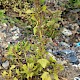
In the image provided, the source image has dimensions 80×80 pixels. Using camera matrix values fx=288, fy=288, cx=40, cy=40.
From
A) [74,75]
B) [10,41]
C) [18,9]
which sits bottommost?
[74,75]

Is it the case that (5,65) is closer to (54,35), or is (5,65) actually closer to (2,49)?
(2,49)

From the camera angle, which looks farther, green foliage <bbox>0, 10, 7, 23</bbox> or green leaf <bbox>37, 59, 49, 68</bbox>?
green foliage <bbox>0, 10, 7, 23</bbox>

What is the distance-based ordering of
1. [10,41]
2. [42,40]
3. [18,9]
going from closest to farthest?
[42,40] → [10,41] → [18,9]

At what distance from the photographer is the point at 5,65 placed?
9.25 ft

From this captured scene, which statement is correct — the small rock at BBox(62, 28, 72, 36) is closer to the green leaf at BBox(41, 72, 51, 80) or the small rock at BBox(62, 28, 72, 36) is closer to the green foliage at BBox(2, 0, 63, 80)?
the green foliage at BBox(2, 0, 63, 80)

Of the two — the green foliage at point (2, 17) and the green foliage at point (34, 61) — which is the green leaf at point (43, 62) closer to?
the green foliage at point (34, 61)

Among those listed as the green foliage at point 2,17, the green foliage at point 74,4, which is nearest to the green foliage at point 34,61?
the green foliage at point 2,17

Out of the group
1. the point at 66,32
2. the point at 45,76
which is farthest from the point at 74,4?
the point at 45,76

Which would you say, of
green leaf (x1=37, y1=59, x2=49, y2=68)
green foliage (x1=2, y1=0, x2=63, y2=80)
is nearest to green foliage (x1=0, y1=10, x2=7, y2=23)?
green foliage (x1=2, y1=0, x2=63, y2=80)

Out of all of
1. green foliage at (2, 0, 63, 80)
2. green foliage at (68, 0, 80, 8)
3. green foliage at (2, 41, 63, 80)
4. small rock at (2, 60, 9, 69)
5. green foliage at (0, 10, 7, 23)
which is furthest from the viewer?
green foliage at (68, 0, 80, 8)

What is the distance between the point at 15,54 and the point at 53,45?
750 millimetres

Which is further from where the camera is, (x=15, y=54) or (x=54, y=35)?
(x=54, y=35)

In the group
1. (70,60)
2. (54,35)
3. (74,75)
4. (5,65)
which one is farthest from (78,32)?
(5,65)

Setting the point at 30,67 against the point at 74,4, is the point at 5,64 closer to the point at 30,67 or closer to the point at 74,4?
the point at 30,67
